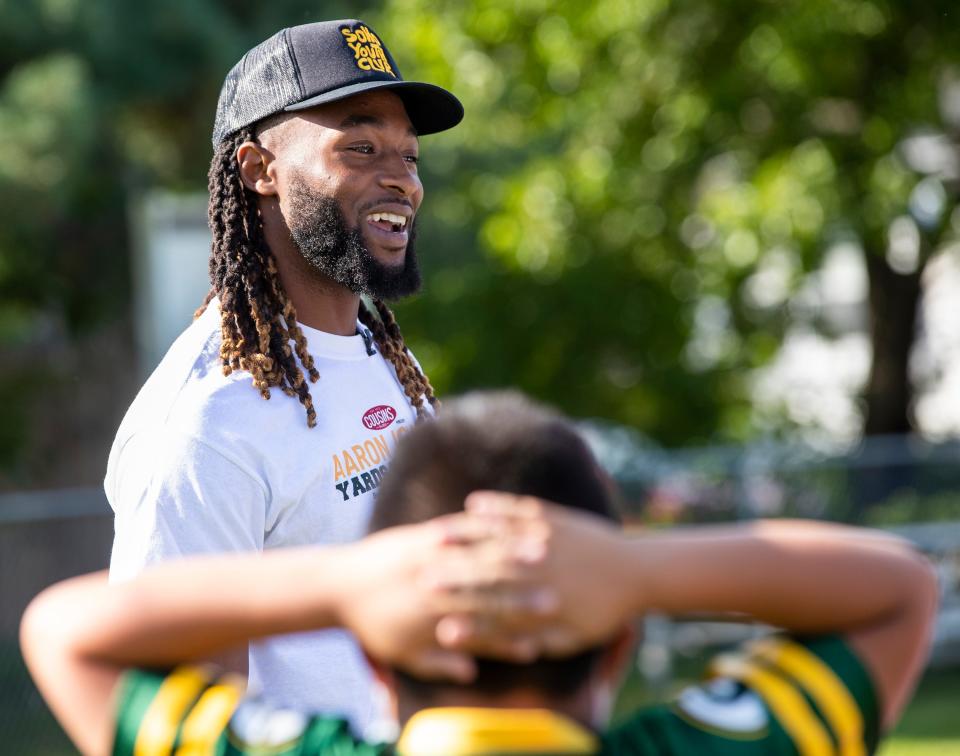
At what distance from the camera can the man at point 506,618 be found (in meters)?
1.41

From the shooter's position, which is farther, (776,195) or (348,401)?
(776,195)

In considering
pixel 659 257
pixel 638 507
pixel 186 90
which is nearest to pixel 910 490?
pixel 638 507

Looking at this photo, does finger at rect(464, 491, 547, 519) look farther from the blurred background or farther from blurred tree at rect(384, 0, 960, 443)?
blurred tree at rect(384, 0, 960, 443)

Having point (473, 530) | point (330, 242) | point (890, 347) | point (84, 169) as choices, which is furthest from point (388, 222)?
point (890, 347)

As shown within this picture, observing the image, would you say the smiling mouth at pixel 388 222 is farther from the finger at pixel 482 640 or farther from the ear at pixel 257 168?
the finger at pixel 482 640

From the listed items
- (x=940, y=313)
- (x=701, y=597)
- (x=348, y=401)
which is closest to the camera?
(x=701, y=597)

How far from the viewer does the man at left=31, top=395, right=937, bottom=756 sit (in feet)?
4.62

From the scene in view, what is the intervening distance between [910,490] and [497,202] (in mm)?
4519

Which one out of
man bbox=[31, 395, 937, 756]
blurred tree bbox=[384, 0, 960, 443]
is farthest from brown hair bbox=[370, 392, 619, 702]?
blurred tree bbox=[384, 0, 960, 443]

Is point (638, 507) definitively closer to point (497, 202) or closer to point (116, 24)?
point (497, 202)

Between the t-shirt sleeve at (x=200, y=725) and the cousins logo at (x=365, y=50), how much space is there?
1.59 metres

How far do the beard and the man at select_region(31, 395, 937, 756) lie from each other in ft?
4.29

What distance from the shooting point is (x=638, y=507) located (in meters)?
10.2

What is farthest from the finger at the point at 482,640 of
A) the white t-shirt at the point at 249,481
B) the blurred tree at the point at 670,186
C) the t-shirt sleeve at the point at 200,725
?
the blurred tree at the point at 670,186
